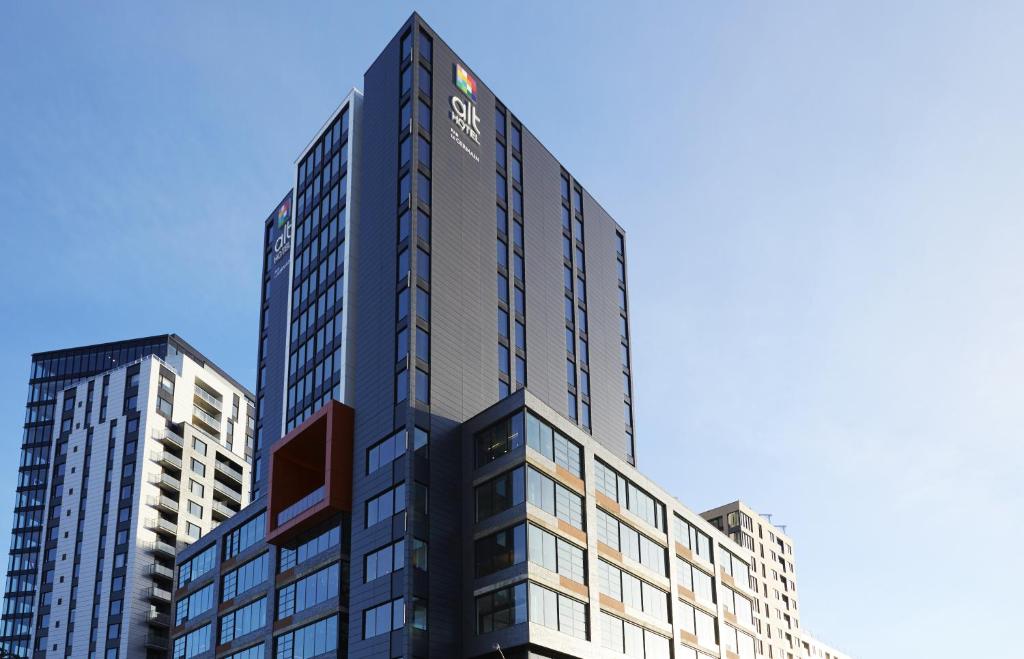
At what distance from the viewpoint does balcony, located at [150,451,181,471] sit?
15050cm

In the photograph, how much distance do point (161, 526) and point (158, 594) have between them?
379 inches

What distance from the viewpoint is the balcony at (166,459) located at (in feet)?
494

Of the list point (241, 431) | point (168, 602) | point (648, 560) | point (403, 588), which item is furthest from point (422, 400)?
point (241, 431)

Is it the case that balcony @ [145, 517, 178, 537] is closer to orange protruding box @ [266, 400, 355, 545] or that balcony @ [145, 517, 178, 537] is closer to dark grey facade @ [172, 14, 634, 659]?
dark grey facade @ [172, 14, 634, 659]

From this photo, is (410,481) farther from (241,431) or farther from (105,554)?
(241,431)

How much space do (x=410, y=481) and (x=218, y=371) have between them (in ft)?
379

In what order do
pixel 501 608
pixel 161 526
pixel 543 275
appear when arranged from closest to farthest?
pixel 501 608 < pixel 543 275 < pixel 161 526

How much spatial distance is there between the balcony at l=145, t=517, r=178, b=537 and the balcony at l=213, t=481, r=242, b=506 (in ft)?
37.0

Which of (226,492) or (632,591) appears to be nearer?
(632,591)

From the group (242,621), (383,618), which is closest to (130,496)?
(242,621)

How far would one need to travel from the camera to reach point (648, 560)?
89.5m

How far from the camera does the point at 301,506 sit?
8606cm

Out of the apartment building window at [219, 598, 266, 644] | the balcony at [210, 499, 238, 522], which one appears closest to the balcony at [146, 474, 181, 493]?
the balcony at [210, 499, 238, 522]

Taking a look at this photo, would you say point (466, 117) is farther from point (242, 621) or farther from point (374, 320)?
point (242, 621)
